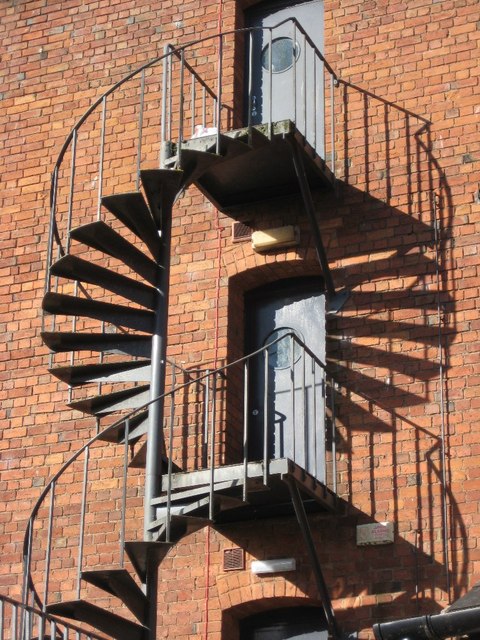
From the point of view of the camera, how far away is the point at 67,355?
12.0 meters

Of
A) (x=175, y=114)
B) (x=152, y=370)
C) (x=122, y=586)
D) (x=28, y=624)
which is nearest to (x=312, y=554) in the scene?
(x=122, y=586)

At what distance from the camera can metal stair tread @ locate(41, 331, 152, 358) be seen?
35.5 ft

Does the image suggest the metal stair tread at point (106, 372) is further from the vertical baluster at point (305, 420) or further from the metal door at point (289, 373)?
the vertical baluster at point (305, 420)

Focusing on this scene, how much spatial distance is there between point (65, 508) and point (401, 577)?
2.69 metres

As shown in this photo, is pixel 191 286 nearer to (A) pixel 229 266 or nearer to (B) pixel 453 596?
(A) pixel 229 266

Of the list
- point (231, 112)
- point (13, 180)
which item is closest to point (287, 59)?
point (231, 112)

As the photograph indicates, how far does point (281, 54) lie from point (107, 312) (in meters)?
3.07

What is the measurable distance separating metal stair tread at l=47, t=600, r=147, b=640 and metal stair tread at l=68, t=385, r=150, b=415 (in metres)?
1.61

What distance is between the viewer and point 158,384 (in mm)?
10617

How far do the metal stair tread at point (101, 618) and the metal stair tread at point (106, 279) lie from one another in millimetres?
2274

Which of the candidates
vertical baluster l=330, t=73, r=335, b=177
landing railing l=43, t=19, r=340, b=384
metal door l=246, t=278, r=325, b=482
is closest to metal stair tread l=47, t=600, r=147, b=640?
metal door l=246, t=278, r=325, b=482

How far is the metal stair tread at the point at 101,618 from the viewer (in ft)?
32.0

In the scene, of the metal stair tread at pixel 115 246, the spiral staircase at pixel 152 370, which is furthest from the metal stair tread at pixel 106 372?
the metal stair tread at pixel 115 246

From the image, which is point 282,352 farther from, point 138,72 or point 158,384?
point 138,72
